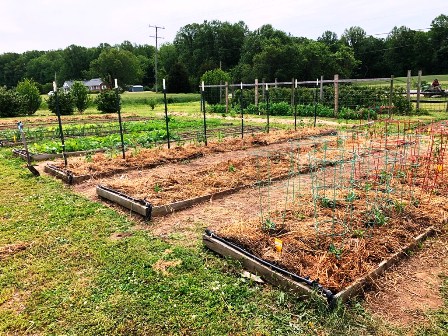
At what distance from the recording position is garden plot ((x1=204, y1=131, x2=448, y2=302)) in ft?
11.1

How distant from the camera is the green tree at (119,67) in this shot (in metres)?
65.1

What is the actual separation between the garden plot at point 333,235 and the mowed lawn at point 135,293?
0.19 meters

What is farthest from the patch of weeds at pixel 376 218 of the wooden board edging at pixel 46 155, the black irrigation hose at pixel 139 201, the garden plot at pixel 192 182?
the wooden board edging at pixel 46 155

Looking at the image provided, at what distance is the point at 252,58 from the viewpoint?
182 ft

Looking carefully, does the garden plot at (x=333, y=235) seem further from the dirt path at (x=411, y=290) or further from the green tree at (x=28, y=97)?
the green tree at (x=28, y=97)

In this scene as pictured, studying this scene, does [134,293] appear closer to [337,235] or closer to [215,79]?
[337,235]

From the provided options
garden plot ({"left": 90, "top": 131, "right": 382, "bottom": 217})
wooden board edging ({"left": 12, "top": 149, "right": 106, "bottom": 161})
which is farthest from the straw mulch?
wooden board edging ({"left": 12, "top": 149, "right": 106, "bottom": 161})

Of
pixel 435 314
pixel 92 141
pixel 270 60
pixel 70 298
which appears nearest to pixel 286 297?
pixel 435 314

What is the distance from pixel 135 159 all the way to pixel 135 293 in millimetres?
5515

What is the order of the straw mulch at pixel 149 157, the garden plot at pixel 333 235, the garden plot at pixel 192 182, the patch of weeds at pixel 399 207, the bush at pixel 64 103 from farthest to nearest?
the bush at pixel 64 103 < the straw mulch at pixel 149 157 < the garden plot at pixel 192 182 < the patch of weeds at pixel 399 207 < the garden plot at pixel 333 235

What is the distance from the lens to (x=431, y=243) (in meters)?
4.16

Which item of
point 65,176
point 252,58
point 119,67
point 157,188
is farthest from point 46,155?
point 119,67

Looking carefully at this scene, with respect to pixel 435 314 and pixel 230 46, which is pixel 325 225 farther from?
pixel 230 46

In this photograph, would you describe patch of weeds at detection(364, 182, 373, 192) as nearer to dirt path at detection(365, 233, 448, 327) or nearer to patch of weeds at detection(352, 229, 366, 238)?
patch of weeds at detection(352, 229, 366, 238)
